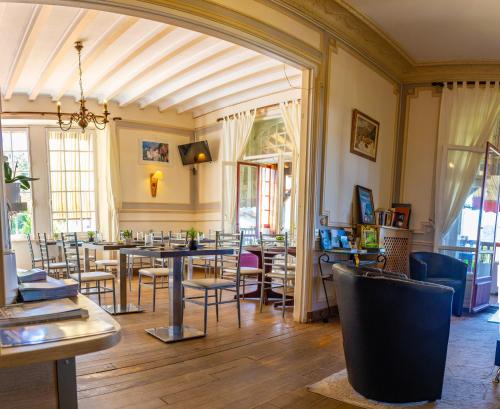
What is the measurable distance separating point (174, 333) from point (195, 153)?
16.3 feet

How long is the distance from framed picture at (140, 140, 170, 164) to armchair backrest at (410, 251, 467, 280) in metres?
5.26

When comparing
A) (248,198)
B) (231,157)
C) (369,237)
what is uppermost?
(231,157)

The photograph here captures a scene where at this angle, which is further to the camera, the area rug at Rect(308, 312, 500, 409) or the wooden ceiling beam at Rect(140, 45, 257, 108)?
the wooden ceiling beam at Rect(140, 45, 257, 108)

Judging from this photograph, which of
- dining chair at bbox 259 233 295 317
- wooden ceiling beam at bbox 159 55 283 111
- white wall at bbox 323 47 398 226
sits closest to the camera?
white wall at bbox 323 47 398 226

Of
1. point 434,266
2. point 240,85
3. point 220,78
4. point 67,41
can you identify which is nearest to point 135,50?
point 67,41

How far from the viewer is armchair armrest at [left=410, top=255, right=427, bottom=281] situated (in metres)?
4.63

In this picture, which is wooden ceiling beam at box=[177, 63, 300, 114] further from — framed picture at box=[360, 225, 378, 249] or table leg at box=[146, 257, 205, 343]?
table leg at box=[146, 257, 205, 343]

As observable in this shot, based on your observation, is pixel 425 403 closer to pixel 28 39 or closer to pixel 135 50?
pixel 135 50

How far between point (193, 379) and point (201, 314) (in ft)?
5.74

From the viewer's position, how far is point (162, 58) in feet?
16.3

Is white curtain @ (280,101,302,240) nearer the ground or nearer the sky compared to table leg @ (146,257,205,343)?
nearer the sky

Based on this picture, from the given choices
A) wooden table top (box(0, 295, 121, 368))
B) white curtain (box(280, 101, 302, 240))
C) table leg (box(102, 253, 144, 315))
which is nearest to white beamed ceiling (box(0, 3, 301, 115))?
white curtain (box(280, 101, 302, 240))

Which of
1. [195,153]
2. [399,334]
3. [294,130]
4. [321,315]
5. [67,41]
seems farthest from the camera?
[195,153]

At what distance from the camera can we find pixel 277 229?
21.8ft
